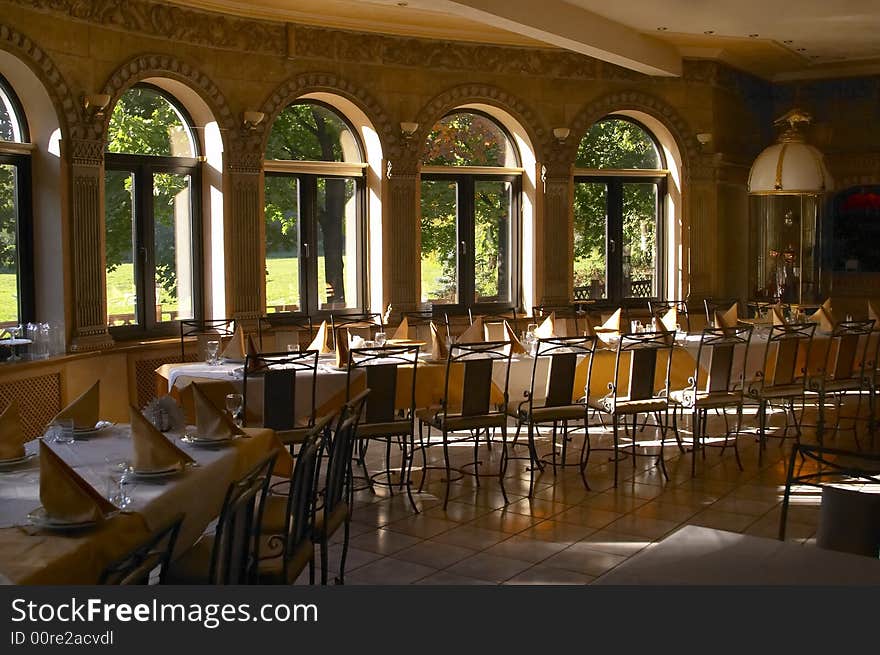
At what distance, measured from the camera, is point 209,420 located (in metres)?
4.44

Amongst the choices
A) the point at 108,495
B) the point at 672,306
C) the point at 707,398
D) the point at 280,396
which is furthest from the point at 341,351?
the point at 672,306

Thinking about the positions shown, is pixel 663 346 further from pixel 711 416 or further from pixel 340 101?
pixel 340 101

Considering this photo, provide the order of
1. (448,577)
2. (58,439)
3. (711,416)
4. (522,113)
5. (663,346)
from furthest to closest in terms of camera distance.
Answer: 1. (522,113)
2. (711,416)
3. (663,346)
4. (448,577)
5. (58,439)

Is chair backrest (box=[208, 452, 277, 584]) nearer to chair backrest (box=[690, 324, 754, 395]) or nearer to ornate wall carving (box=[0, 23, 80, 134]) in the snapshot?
chair backrest (box=[690, 324, 754, 395])

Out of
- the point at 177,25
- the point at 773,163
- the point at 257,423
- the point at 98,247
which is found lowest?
the point at 257,423

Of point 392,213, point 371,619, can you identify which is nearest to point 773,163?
point 392,213

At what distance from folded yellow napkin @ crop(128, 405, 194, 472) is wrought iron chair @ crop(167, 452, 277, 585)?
0.34 m

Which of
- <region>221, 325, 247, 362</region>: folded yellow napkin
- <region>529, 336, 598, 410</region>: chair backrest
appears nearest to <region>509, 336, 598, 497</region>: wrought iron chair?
<region>529, 336, 598, 410</region>: chair backrest

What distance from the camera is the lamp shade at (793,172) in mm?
11164

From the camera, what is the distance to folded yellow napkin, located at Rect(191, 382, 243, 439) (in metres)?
4.42

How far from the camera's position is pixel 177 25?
351 inches

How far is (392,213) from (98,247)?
3255 millimetres

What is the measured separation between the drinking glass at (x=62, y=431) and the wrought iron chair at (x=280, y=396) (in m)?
1.80

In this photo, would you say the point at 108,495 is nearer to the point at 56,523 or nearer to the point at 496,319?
the point at 56,523
